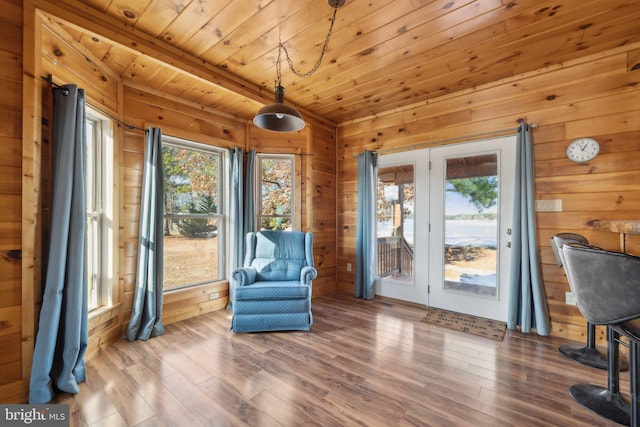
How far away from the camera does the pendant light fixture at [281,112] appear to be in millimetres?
1990

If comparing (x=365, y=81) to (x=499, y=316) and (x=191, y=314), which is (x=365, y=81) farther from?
(x=191, y=314)

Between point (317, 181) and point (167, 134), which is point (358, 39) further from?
point (167, 134)

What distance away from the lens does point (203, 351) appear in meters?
2.42

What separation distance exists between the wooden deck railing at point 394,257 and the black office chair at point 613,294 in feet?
7.13

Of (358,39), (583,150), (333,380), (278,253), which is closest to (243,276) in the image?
(278,253)

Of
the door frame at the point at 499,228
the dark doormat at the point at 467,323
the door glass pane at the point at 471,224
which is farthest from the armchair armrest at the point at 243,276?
the door glass pane at the point at 471,224

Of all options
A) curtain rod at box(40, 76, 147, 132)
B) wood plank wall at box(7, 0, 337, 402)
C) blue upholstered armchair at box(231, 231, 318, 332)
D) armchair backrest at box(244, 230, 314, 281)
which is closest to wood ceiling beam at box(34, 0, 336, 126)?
wood plank wall at box(7, 0, 337, 402)

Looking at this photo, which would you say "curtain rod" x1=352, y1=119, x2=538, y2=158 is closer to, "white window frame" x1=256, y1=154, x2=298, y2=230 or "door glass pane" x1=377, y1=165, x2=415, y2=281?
"door glass pane" x1=377, y1=165, x2=415, y2=281

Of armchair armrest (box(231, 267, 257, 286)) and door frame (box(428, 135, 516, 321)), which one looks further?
door frame (box(428, 135, 516, 321))

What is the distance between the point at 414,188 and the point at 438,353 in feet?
6.56

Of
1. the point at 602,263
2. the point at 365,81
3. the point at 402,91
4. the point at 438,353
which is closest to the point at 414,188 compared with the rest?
the point at 402,91

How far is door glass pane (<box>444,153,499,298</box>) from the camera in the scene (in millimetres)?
3123

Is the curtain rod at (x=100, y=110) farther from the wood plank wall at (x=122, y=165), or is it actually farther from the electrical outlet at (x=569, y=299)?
the electrical outlet at (x=569, y=299)

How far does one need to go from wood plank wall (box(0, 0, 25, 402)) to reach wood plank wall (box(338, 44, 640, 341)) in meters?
3.86
